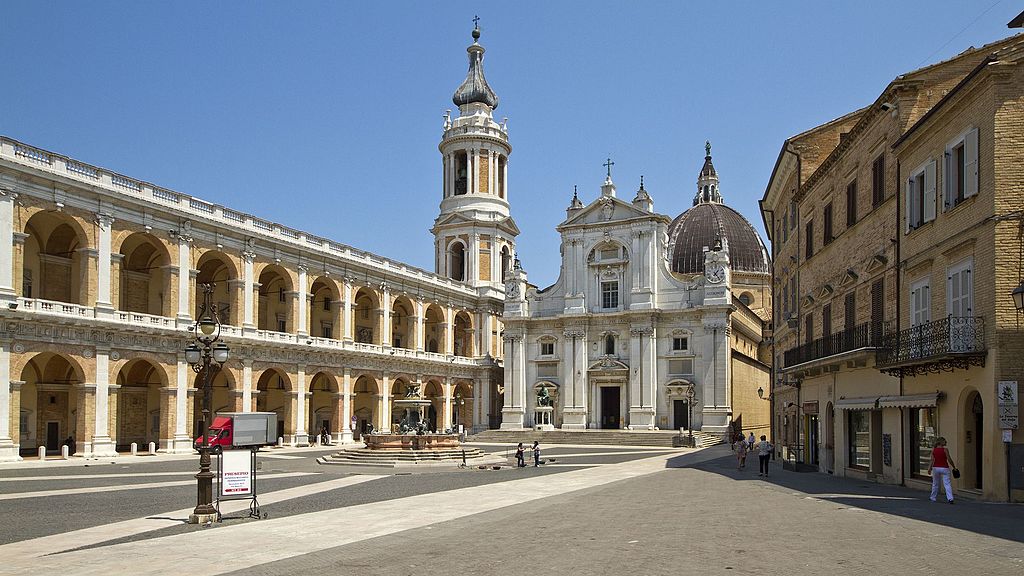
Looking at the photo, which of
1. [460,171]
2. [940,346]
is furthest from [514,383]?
[940,346]

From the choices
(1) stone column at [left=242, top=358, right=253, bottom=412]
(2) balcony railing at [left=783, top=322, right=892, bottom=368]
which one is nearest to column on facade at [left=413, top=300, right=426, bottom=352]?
(1) stone column at [left=242, top=358, right=253, bottom=412]

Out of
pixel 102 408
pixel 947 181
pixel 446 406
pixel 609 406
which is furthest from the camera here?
pixel 446 406

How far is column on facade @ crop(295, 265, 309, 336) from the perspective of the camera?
5591cm

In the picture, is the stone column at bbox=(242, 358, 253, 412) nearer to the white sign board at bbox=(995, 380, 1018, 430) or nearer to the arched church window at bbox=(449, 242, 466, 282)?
the arched church window at bbox=(449, 242, 466, 282)

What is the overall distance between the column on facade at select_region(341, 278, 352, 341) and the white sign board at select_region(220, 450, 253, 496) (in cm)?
4153

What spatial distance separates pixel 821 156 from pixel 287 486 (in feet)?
81.8

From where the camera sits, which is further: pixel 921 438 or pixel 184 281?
pixel 184 281

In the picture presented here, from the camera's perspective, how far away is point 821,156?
37406 millimetres

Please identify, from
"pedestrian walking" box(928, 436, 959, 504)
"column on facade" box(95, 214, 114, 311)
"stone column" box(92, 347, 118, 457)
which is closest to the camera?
"pedestrian walking" box(928, 436, 959, 504)

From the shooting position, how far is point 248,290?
51.7 meters

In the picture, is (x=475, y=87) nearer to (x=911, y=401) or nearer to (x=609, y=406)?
(x=609, y=406)

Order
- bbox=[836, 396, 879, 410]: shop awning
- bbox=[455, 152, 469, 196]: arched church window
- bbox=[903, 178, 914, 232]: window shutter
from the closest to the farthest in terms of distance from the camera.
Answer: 1. bbox=[903, 178, 914, 232]: window shutter
2. bbox=[836, 396, 879, 410]: shop awning
3. bbox=[455, 152, 469, 196]: arched church window

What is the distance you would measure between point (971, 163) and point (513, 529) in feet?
45.7

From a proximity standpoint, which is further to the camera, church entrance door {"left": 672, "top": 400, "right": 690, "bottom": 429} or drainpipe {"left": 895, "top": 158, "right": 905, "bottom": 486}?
church entrance door {"left": 672, "top": 400, "right": 690, "bottom": 429}
